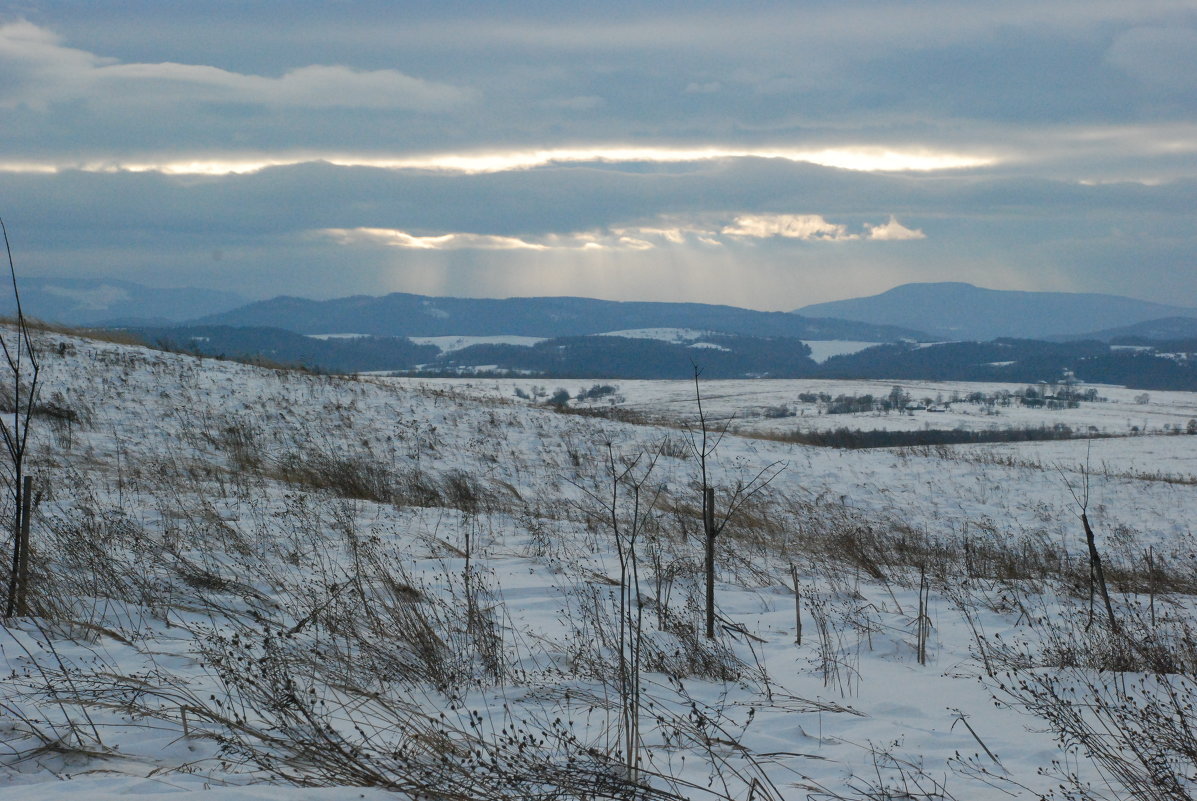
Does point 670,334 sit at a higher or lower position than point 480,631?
higher

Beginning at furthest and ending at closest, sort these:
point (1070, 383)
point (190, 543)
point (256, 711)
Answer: point (1070, 383)
point (190, 543)
point (256, 711)

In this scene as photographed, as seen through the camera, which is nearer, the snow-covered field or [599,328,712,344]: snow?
the snow-covered field

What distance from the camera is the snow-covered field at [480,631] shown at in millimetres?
3053

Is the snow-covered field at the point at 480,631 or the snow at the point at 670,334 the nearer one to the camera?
the snow-covered field at the point at 480,631

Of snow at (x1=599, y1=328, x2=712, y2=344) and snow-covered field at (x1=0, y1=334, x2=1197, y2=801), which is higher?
snow at (x1=599, y1=328, x2=712, y2=344)

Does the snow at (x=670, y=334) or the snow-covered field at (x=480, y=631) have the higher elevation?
the snow at (x=670, y=334)

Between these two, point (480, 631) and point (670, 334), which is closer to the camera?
point (480, 631)

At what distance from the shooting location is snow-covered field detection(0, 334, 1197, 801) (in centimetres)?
305

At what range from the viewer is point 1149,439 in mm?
41281

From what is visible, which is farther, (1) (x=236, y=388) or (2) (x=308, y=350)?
(2) (x=308, y=350)

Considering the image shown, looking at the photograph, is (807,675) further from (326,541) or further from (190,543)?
(190,543)

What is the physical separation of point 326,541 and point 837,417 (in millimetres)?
52116

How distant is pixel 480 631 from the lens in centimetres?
459

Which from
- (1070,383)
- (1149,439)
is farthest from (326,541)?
(1070,383)
